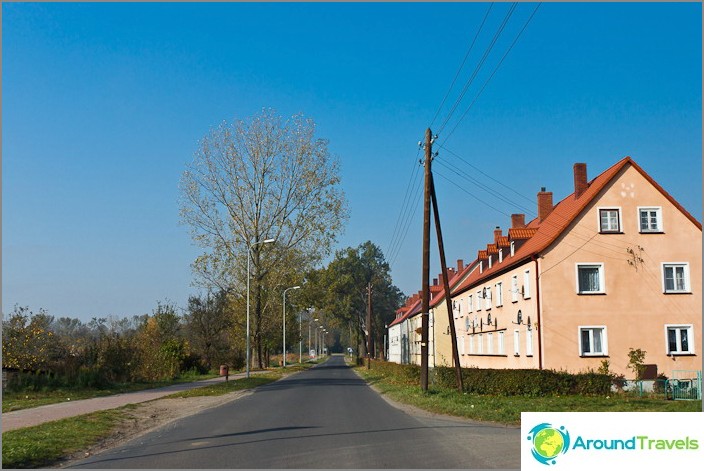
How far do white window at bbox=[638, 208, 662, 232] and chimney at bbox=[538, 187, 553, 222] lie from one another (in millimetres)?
8732

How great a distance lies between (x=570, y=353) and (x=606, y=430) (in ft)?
78.2

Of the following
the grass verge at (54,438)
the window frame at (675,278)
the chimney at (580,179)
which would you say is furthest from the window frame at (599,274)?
the grass verge at (54,438)

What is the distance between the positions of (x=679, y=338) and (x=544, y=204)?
493 inches

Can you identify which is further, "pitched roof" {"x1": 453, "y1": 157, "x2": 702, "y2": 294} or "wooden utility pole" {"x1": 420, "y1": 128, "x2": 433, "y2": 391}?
"pitched roof" {"x1": 453, "y1": 157, "x2": 702, "y2": 294}

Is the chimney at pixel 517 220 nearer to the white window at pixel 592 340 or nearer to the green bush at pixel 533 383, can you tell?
the white window at pixel 592 340

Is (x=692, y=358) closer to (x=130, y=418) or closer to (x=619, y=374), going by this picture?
(x=619, y=374)

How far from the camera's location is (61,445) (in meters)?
13.6

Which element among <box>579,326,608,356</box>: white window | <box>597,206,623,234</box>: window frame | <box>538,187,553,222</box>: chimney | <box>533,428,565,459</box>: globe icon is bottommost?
<box>533,428,565,459</box>: globe icon

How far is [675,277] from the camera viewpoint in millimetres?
32406

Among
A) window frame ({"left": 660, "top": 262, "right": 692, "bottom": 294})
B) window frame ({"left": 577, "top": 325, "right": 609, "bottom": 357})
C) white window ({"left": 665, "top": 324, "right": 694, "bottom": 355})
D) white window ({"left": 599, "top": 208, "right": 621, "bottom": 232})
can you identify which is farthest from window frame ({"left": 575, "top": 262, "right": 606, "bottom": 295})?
white window ({"left": 665, "top": 324, "right": 694, "bottom": 355})

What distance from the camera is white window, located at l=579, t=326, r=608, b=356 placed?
31453 millimetres

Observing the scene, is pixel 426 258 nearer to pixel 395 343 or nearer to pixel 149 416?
pixel 149 416

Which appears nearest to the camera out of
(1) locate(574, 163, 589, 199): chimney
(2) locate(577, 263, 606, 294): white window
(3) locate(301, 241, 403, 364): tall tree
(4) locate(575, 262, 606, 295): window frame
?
(4) locate(575, 262, 606, 295): window frame

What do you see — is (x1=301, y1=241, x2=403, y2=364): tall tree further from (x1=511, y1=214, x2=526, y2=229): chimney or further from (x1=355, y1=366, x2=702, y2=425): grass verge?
(x1=355, y1=366, x2=702, y2=425): grass verge
